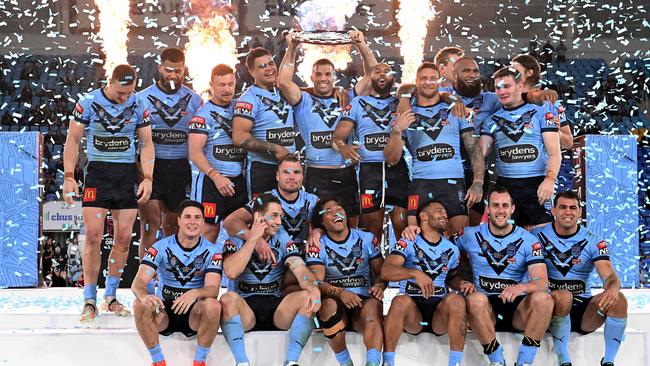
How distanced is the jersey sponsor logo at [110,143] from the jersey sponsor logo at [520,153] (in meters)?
2.65

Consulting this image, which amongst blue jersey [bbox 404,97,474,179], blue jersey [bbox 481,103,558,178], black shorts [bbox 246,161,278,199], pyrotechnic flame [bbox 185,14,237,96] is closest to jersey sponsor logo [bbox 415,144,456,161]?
blue jersey [bbox 404,97,474,179]

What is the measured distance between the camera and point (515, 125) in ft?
19.4

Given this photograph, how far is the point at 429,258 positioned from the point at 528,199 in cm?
95

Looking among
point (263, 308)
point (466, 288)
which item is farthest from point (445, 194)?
point (263, 308)

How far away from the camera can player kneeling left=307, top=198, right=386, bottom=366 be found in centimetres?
521

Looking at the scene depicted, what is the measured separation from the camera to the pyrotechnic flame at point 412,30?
1614 cm

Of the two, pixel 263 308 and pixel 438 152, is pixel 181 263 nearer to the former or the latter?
pixel 263 308

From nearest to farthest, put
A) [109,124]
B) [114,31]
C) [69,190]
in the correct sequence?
[69,190]
[109,124]
[114,31]

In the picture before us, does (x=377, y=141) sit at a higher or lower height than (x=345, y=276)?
higher

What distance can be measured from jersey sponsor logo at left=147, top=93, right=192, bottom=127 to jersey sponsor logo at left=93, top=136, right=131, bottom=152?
14.9 inches

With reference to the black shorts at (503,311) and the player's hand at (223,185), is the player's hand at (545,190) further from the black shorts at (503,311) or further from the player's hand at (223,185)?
the player's hand at (223,185)

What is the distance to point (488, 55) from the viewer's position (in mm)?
16938

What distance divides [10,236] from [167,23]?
29.4 ft

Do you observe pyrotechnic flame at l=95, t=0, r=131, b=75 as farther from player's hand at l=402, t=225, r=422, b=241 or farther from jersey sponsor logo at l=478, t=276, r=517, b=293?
jersey sponsor logo at l=478, t=276, r=517, b=293
